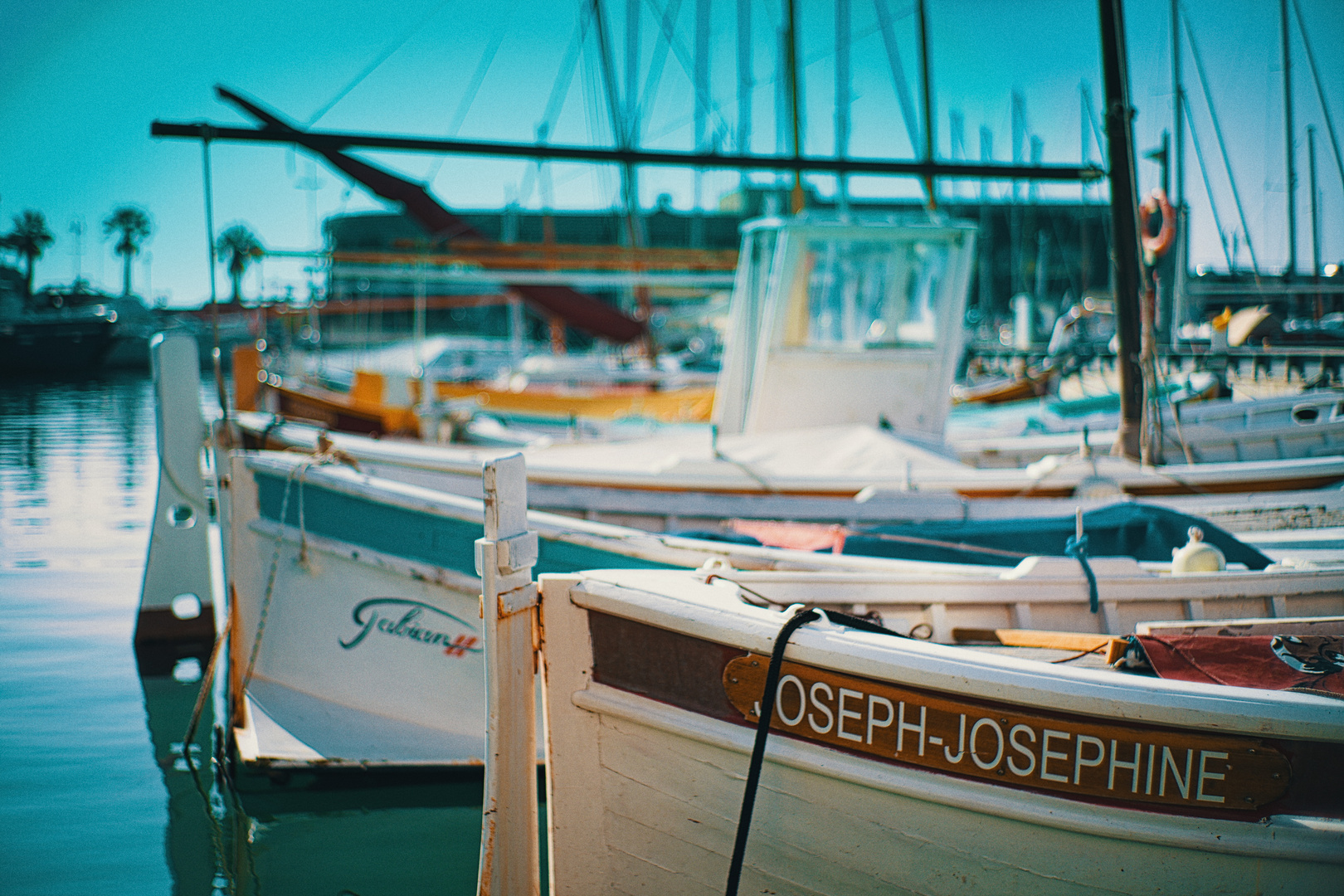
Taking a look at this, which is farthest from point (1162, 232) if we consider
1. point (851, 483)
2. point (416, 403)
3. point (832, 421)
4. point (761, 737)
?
point (416, 403)

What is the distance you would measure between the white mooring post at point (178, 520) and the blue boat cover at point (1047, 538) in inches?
208

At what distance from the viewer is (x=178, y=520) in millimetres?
7344

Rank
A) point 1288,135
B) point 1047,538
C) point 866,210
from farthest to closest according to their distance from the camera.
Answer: point 866,210, point 1288,135, point 1047,538

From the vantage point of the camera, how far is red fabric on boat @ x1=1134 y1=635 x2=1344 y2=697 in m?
2.47

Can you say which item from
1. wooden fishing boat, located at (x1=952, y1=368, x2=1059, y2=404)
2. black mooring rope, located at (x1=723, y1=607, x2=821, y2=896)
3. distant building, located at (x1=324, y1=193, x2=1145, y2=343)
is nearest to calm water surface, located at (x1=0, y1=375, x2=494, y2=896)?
black mooring rope, located at (x1=723, y1=607, x2=821, y2=896)

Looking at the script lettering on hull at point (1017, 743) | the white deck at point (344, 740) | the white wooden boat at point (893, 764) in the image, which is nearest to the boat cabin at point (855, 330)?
the white deck at point (344, 740)

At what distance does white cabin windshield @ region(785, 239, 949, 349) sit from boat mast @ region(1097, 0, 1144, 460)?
5.14 feet

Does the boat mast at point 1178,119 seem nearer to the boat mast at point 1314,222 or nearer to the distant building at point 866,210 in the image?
the boat mast at point 1314,222

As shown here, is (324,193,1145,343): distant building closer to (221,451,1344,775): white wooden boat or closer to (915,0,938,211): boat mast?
(915,0,938,211): boat mast

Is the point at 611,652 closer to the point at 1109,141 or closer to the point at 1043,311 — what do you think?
the point at 1109,141

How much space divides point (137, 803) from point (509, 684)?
12.0 ft

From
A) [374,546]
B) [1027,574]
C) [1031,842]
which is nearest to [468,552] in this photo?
[374,546]

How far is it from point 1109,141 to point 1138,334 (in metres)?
1.27

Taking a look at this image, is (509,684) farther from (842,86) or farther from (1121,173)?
(842,86)
